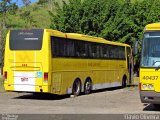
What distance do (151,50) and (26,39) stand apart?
22.5 feet

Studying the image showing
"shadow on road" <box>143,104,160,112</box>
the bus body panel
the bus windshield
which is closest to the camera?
the bus windshield

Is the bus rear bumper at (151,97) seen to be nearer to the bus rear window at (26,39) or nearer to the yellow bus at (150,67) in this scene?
the yellow bus at (150,67)

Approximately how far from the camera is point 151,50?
15.8 meters

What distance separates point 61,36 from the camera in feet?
69.3

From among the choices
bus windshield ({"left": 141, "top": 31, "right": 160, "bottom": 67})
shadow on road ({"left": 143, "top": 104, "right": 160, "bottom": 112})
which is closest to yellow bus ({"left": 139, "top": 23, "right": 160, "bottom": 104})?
bus windshield ({"left": 141, "top": 31, "right": 160, "bottom": 67})

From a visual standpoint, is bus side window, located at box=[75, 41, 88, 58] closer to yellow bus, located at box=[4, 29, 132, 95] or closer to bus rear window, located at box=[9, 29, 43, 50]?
yellow bus, located at box=[4, 29, 132, 95]

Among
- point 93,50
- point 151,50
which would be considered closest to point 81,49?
point 93,50

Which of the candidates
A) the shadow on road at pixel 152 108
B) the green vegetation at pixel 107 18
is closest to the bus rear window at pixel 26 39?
the shadow on road at pixel 152 108

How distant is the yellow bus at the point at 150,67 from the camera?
15.4m

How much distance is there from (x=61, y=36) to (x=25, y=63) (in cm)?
216

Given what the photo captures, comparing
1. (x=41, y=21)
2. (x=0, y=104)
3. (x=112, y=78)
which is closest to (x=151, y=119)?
(x=0, y=104)

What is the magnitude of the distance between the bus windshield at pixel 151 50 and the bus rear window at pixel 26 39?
228 inches

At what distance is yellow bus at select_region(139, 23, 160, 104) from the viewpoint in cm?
1542

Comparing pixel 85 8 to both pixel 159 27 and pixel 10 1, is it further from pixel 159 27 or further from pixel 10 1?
pixel 159 27
